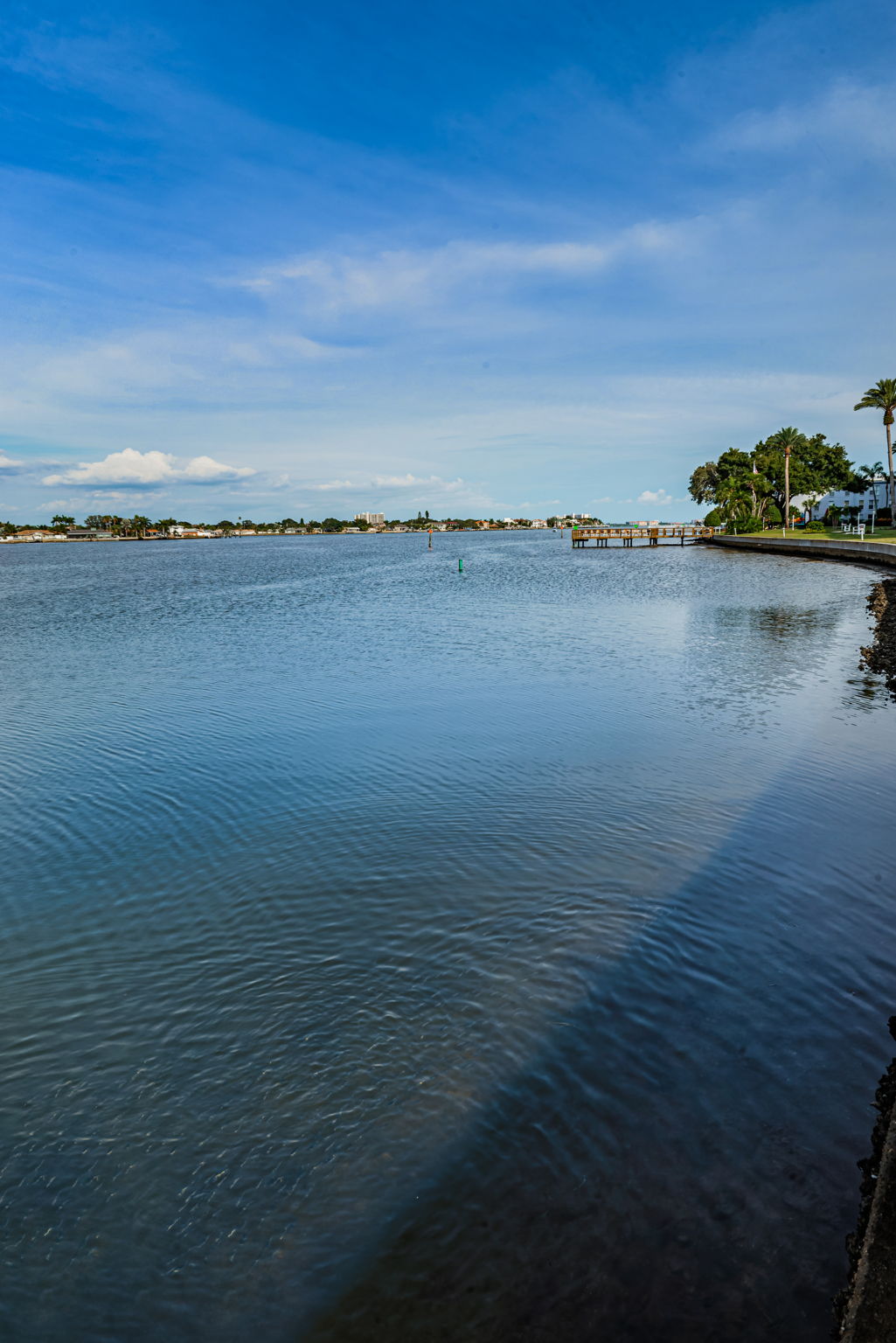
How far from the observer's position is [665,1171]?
5.40 meters

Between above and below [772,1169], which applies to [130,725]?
above

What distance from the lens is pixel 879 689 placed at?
20562mm

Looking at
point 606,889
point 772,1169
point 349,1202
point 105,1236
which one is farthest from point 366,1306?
point 606,889

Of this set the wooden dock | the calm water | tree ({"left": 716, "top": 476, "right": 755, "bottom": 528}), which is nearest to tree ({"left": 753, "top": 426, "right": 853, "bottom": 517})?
tree ({"left": 716, "top": 476, "right": 755, "bottom": 528})

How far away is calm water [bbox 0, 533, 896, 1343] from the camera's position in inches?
186

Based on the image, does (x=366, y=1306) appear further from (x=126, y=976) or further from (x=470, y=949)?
(x=126, y=976)

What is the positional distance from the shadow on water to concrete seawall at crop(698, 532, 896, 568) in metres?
59.9

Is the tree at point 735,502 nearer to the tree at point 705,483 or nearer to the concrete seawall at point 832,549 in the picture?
the concrete seawall at point 832,549

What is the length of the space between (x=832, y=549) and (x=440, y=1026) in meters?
81.1

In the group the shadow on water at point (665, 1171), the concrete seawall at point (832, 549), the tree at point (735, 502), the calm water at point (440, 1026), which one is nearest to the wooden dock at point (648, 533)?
the tree at point (735, 502)

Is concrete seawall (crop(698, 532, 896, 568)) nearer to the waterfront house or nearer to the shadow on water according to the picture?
the waterfront house

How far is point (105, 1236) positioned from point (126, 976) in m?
3.03

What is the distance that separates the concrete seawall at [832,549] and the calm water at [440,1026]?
54.4m

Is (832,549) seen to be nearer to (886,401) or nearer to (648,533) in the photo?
(886,401)
